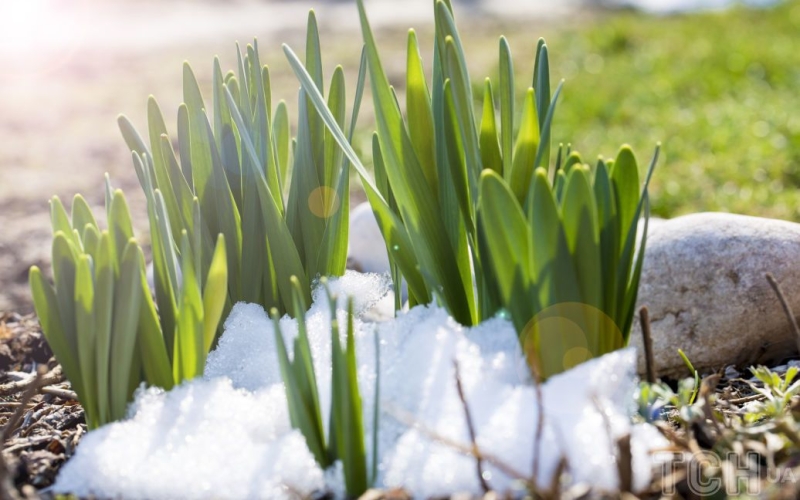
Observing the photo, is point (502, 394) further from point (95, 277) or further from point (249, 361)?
point (95, 277)

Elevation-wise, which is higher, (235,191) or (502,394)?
(235,191)

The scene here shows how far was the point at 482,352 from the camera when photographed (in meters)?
1.43

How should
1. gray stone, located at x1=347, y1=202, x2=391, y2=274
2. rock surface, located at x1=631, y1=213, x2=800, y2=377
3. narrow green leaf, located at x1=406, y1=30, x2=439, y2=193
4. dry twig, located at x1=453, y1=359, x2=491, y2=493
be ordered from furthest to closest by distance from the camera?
gray stone, located at x1=347, y1=202, x2=391, y2=274 < rock surface, located at x1=631, y1=213, x2=800, y2=377 < narrow green leaf, located at x1=406, y1=30, x2=439, y2=193 < dry twig, located at x1=453, y1=359, x2=491, y2=493

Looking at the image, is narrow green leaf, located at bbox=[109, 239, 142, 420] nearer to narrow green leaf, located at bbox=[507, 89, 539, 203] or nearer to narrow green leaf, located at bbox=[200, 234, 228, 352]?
narrow green leaf, located at bbox=[200, 234, 228, 352]

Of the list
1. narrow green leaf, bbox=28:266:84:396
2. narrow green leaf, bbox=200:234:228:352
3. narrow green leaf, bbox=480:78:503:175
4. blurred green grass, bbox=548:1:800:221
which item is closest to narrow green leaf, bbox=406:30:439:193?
narrow green leaf, bbox=480:78:503:175

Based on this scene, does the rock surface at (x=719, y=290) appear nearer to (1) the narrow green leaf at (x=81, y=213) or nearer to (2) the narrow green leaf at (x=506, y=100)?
(2) the narrow green leaf at (x=506, y=100)

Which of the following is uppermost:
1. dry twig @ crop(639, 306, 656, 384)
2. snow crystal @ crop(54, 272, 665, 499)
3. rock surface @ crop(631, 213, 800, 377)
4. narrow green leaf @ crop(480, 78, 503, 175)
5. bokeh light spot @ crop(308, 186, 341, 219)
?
narrow green leaf @ crop(480, 78, 503, 175)

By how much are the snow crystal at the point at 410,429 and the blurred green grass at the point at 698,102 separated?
2703 millimetres

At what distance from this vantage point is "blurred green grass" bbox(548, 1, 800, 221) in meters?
4.35

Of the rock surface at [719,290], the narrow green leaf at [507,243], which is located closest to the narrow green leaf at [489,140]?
the narrow green leaf at [507,243]

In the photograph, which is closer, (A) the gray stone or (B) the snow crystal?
(B) the snow crystal

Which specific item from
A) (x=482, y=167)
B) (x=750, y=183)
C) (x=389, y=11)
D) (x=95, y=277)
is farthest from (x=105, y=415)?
(x=389, y=11)

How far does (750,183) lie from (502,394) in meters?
3.53

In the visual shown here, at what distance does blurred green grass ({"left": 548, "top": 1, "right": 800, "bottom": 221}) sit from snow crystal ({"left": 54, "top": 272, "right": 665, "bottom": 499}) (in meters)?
2.70
